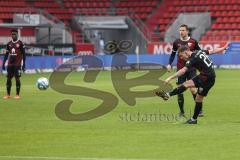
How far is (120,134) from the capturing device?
1568 centimetres

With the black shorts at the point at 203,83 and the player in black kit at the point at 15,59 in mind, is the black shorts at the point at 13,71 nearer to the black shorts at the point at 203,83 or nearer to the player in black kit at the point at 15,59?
the player in black kit at the point at 15,59

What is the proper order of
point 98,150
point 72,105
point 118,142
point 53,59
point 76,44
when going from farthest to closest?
point 76,44 < point 53,59 < point 72,105 < point 118,142 < point 98,150

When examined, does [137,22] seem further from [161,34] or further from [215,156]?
[215,156]

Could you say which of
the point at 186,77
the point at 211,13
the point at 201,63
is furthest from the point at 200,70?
the point at 211,13

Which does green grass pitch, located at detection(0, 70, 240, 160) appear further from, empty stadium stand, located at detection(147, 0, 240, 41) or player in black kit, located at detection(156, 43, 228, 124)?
empty stadium stand, located at detection(147, 0, 240, 41)

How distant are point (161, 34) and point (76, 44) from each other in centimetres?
923

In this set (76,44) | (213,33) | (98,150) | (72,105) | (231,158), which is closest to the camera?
(231,158)

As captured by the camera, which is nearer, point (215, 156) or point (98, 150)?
point (215, 156)

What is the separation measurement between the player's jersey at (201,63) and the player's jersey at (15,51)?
34.2 ft

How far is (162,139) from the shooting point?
1480cm

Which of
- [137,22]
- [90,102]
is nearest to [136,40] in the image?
[137,22]

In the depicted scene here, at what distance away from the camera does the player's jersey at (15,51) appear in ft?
86.8

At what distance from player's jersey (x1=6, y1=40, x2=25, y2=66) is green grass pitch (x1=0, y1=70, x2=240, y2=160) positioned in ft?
9.12

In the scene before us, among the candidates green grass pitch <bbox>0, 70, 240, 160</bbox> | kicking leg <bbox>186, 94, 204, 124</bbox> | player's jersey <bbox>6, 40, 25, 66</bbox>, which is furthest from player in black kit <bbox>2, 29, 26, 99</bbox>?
kicking leg <bbox>186, 94, 204, 124</bbox>
